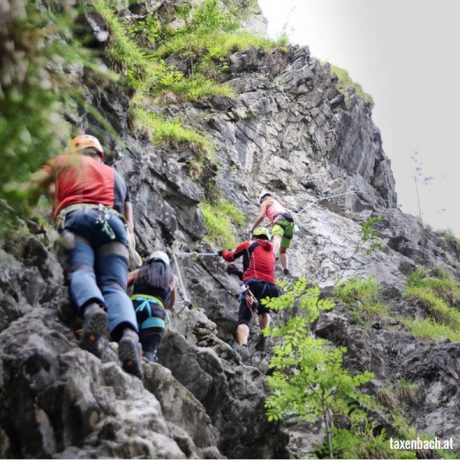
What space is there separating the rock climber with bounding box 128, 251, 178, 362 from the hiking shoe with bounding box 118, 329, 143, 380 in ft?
3.88

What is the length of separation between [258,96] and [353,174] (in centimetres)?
409

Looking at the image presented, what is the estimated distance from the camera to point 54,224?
5.62 metres

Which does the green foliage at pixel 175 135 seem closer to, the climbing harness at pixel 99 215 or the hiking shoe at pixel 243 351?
the hiking shoe at pixel 243 351

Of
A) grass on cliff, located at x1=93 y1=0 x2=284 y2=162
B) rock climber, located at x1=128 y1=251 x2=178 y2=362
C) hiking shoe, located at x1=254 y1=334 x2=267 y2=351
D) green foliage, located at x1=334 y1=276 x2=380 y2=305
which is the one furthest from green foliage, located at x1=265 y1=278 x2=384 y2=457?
grass on cliff, located at x1=93 y1=0 x2=284 y2=162

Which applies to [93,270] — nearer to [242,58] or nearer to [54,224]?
[54,224]

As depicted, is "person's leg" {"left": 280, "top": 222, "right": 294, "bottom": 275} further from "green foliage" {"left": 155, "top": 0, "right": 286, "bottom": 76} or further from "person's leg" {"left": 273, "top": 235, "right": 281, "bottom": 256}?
"green foliage" {"left": 155, "top": 0, "right": 286, "bottom": 76}

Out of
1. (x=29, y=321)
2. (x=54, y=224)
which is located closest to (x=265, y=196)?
(x=54, y=224)

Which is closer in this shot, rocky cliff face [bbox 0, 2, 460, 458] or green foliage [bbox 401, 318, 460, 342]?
rocky cliff face [bbox 0, 2, 460, 458]

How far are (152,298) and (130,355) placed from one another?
65.4 inches

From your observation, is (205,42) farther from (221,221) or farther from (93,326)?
(93,326)

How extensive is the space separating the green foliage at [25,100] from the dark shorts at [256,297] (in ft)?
23.8

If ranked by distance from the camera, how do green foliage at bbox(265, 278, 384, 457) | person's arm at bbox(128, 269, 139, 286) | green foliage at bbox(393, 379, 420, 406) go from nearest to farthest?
green foliage at bbox(265, 278, 384, 457) → person's arm at bbox(128, 269, 139, 286) → green foliage at bbox(393, 379, 420, 406)

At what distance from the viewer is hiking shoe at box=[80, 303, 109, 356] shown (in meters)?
4.88

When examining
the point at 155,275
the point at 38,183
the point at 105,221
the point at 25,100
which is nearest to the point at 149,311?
the point at 155,275
